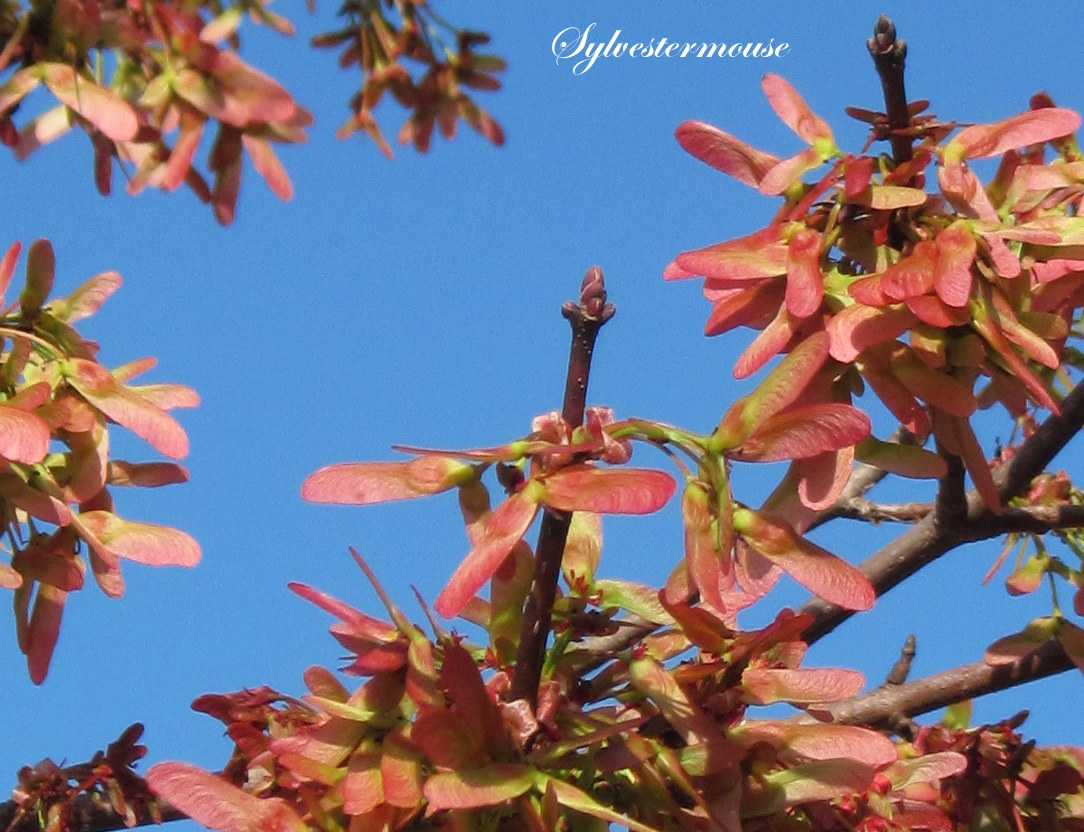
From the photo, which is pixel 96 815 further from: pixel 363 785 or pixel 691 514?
pixel 691 514

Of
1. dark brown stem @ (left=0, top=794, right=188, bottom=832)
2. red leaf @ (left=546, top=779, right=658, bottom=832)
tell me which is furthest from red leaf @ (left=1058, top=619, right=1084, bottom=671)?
dark brown stem @ (left=0, top=794, right=188, bottom=832)

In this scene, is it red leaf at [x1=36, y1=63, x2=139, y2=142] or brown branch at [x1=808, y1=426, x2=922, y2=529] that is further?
brown branch at [x1=808, y1=426, x2=922, y2=529]

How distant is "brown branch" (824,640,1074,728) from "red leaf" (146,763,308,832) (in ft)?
2.60

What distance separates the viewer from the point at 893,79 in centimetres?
130

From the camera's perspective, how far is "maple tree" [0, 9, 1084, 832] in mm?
996

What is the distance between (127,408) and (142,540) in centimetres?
14

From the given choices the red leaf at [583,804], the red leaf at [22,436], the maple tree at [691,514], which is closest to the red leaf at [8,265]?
the maple tree at [691,514]

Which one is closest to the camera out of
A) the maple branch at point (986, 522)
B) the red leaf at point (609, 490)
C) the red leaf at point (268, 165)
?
the red leaf at point (609, 490)

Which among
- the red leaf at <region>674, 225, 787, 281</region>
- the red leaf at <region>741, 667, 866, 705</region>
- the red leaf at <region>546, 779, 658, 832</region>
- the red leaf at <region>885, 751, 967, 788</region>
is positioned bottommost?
the red leaf at <region>546, 779, 658, 832</region>

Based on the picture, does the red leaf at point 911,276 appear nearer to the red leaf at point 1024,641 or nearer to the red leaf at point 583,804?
the red leaf at point 583,804

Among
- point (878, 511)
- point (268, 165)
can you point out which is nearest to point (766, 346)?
point (268, 165)

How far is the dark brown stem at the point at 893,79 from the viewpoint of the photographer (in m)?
1.29

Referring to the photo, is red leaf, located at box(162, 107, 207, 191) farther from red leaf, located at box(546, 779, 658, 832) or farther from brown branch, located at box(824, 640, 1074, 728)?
→ brown branch, located at box(824, 640, 1074, 728)

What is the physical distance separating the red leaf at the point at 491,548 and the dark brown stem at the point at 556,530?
27mm
